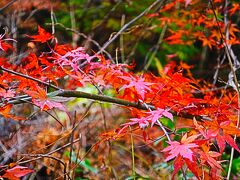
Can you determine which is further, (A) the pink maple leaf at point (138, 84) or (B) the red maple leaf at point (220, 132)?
(A) the pink maple leaf at point (138, 84)

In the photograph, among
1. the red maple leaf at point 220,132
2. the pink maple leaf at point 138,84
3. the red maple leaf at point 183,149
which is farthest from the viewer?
the pink maple leaf at point 138,84

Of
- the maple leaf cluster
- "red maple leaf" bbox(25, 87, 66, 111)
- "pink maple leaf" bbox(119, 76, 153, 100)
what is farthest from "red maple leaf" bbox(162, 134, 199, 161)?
"red maple leaf" bbox(25, 87, 66, 111)

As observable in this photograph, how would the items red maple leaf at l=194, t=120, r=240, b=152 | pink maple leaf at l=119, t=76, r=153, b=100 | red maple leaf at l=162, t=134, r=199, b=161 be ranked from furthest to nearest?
pink maple leaf at l=119, t=76, r=153, b=100 → red maple leaf at l=194, t=120, r=240, b=152 → red maple leaf at l=162, t=134, r=199, b=161

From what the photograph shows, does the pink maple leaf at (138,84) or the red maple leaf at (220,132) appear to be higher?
the pink maple leaf at (138,84)

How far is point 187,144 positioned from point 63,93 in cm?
56

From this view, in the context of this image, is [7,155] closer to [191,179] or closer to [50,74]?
[50,74]

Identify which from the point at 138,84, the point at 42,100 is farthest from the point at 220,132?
the point at 42,100

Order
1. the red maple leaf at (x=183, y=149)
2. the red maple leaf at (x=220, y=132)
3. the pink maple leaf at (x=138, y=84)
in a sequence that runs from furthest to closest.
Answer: the pink maple leaf at (x=138, y=84) < the red maple leaf at (x=220, y=132) < the red maple leaf at (x=183, y=149)

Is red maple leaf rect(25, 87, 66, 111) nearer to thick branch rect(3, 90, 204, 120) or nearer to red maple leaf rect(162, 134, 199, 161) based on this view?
thick branch rect(3, 90, 204, 120)

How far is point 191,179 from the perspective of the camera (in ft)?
7.63

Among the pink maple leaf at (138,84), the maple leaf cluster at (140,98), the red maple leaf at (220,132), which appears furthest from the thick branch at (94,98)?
the red maple leaf at (220,132)

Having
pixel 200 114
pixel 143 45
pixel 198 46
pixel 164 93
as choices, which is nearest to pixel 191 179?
pixel 200 114

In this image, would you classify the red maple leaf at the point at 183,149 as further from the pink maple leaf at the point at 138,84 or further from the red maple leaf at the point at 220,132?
the pink maple leaf at the point at 138,84

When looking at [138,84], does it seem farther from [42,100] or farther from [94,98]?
[42,100]
